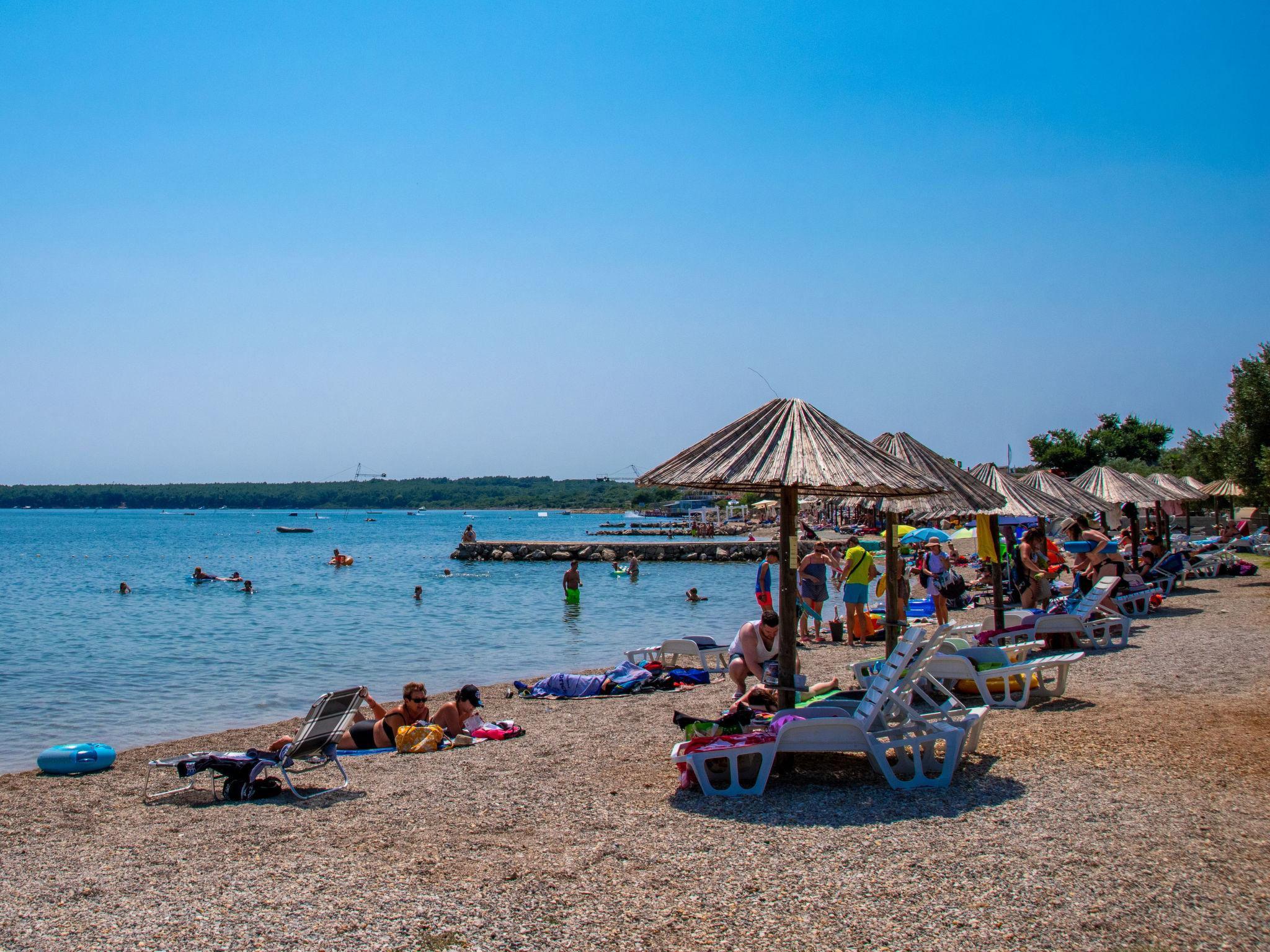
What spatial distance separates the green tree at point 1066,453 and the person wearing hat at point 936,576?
44.0 metres

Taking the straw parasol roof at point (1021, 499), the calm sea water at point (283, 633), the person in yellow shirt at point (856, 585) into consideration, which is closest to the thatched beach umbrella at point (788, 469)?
the straw parasol roof at point (1021, 499)

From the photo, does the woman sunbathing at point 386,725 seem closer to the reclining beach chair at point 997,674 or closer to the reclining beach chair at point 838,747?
the reclining beach chair at point 838,747

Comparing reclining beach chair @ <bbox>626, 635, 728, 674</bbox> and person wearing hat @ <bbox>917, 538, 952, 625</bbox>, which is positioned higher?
person wearing hat @ <bbox>917, 538, 952, 625</bbox>

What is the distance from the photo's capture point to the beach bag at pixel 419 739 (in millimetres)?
8625

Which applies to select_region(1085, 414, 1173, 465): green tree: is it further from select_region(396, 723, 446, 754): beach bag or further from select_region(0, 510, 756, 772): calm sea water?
select_region(396, 723, 446, 754): beach bag

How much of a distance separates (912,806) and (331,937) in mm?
3404

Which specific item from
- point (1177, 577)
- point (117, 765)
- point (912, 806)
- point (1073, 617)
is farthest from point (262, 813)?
point (1177, 577)

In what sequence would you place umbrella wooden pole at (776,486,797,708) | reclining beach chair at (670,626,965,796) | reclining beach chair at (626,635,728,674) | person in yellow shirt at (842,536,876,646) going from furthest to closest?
1. person in yellow shirt at (842,536,876,646)
2. reclining beach chair at (626,635,728,674)
3. umbrella wooden pole at (776,486,797,708)
4. reclining beach chair at (670,626,965,796)

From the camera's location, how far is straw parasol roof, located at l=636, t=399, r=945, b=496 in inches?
262

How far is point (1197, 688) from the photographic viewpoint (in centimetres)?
894

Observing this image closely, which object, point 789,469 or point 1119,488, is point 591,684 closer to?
point 789,469

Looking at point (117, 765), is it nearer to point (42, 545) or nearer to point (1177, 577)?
point (1177, 577)

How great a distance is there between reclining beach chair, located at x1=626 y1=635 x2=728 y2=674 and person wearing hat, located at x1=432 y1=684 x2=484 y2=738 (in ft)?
11.9

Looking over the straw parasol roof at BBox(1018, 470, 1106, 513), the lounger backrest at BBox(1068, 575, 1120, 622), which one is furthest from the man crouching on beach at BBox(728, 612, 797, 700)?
the straw parasol roof at BBox(1018, 470, 1106, 513)
